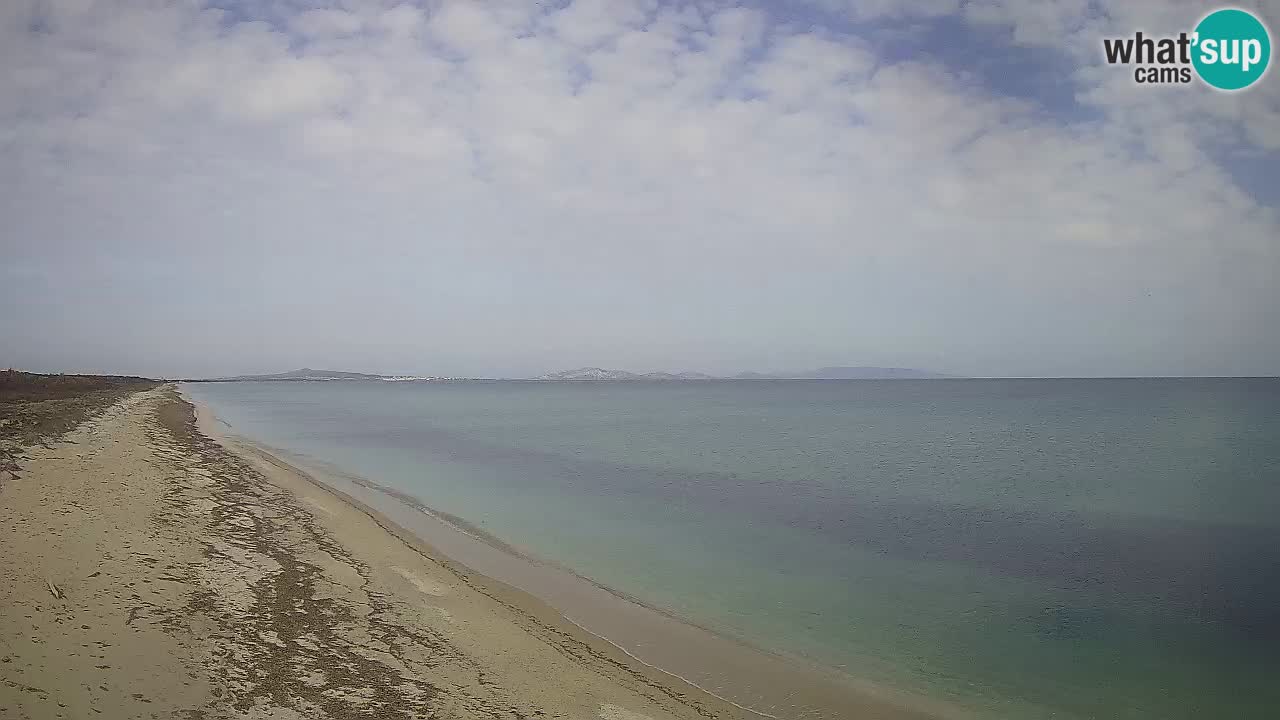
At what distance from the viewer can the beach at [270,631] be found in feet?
19.2

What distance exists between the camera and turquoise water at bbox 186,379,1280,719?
839 cm

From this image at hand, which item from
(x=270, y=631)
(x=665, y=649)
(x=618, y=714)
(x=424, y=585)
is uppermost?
(x=270, y=631)

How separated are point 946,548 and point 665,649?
8.37 meters

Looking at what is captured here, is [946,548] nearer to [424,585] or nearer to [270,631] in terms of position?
[424,585]

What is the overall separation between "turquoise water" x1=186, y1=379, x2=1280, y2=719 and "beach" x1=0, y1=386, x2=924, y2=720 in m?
2.24

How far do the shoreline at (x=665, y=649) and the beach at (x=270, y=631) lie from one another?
76 mm

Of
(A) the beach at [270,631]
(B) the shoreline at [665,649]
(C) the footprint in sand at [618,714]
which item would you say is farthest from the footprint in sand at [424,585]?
(C) the footprint in sand at [618,714]

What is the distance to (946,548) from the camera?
553 inches

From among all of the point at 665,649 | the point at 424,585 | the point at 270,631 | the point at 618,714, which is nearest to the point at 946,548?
the point at 665,649

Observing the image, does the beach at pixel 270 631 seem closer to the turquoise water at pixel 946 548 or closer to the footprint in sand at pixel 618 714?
the footprint in sand at pixel 618 714

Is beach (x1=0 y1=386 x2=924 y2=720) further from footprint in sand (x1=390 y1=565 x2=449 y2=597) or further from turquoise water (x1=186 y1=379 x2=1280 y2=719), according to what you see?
turquoise water (x1=186 y1=379 x2=1280 y2=719)

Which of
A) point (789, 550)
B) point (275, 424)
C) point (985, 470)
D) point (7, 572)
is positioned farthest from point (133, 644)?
point (275, 424)

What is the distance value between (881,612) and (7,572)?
38.4 feet

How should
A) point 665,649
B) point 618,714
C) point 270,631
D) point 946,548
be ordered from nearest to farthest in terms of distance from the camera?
point 618,714, point 270,631, point 665,649, point 946,548
